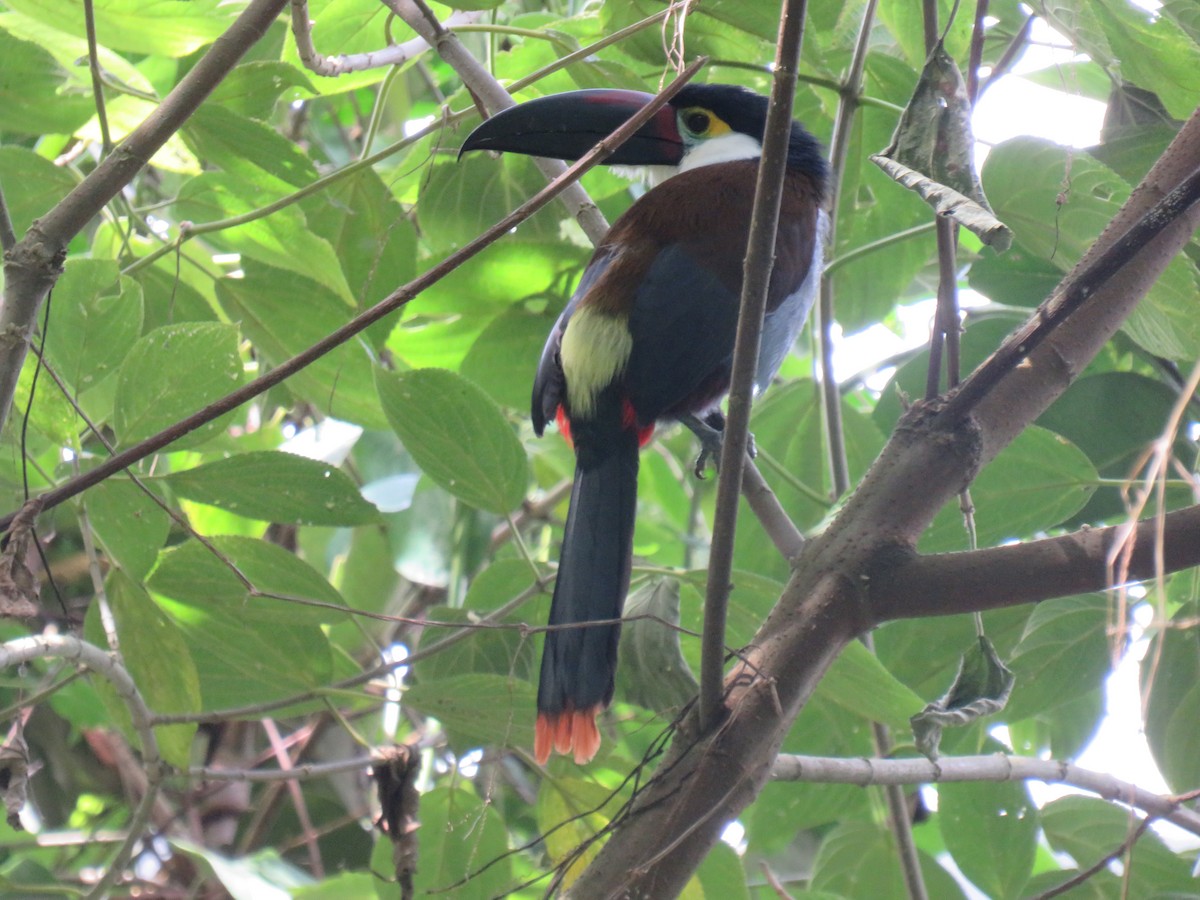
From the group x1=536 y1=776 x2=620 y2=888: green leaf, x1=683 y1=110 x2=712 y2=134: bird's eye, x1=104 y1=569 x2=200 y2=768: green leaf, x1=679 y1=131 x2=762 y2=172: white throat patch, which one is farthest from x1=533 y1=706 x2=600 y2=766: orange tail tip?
x1=683 y1=110 x2=712 y2=134: bird's eye

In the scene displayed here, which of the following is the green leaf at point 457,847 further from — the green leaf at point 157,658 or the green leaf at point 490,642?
the green leaf at point 157,658

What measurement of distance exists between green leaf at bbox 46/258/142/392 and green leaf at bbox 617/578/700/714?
0.79 m

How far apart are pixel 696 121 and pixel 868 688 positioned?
1.49 metres

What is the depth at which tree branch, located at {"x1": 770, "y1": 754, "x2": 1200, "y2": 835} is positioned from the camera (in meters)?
1.62

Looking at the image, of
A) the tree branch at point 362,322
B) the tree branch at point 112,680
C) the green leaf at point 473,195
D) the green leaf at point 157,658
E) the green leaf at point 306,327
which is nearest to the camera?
the tree branch at point 362,322

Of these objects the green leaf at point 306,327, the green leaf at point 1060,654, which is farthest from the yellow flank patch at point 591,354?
the green leaf at point 1060,654

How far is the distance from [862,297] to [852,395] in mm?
848

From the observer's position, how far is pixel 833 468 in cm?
209

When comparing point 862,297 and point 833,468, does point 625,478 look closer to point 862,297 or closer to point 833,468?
point 833,468

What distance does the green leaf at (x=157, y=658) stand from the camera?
1694 mm

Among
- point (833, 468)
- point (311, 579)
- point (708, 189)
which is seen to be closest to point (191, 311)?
point (311, 579)

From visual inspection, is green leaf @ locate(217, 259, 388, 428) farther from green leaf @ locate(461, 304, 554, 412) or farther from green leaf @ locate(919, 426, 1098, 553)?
green leaf @ locate(919, 426, 1098, 553)

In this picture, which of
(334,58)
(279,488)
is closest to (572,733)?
(279,488)

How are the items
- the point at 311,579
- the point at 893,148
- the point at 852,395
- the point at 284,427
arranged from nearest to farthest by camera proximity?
the point at 893,148 → the point at 311,579 → the point at 284,427 → the point at 852,395
